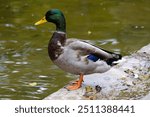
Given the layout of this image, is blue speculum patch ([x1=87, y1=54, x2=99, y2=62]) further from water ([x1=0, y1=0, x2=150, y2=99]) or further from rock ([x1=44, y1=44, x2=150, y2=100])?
water ([x1=0, y1=0, x2=150, y2=99])

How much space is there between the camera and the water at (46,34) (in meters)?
7.55

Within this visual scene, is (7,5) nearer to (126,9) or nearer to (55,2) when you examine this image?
(55,2)

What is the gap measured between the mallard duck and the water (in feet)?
4.12

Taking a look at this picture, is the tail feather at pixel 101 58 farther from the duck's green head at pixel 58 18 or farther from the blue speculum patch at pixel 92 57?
the duck's green head at pixel 58 18

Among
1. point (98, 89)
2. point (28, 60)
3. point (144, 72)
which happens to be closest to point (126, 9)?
point (28, 60)

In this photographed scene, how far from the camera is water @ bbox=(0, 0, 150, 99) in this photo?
755 centimetres

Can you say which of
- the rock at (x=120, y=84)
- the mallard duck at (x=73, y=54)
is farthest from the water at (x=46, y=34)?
the mallard duck at (x=73, y=54)

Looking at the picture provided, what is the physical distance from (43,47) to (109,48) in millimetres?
1213

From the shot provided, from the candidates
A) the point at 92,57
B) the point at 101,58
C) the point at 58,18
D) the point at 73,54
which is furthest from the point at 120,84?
the point at 58,18

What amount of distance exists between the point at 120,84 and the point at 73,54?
1.00 metres

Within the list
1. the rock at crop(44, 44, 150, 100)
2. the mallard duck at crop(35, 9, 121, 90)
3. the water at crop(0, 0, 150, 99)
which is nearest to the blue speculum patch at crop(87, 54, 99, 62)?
the mallard duck at crop(35, 9, 121, 90)

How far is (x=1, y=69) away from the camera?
809cm

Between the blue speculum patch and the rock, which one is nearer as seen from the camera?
the blue speculum patch

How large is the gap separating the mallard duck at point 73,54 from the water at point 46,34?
1257 millimetres
